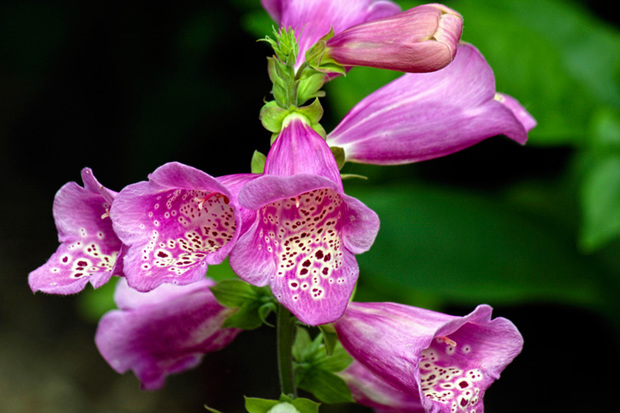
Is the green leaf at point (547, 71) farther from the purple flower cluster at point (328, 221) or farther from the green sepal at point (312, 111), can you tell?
the green sepal at point (312, 111)

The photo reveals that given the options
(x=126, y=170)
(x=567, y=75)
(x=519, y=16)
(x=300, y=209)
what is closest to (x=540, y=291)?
(x=567, y=75)

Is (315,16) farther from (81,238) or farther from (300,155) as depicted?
(81,238)

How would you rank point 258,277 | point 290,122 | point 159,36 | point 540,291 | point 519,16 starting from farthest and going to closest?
point 159,36 < point 519,16 < point 540,291 < point 290,122 < point 258,277

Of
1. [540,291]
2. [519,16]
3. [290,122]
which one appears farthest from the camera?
[519,16]

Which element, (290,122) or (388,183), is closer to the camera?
(290,122)

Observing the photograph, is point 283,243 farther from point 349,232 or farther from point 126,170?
point 126,170

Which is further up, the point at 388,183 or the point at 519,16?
the point at 519,16

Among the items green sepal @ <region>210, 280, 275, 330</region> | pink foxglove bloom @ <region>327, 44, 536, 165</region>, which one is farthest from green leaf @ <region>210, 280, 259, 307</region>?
pink foxglove bloom @ <region>327, 44, 536, 165</region>
